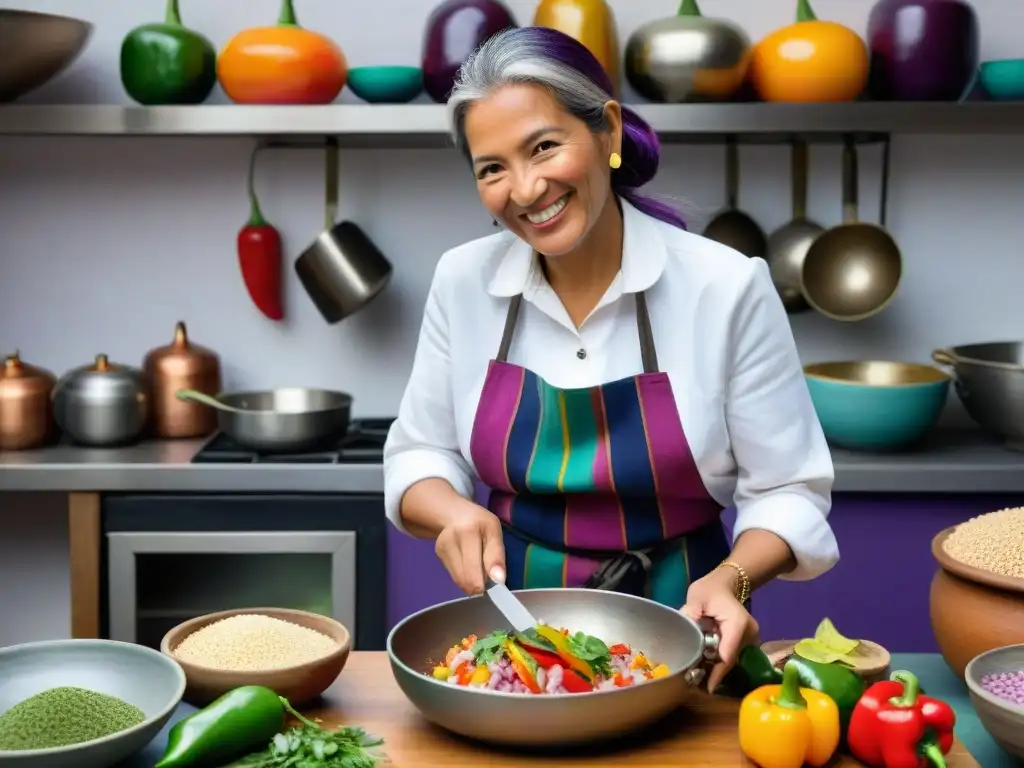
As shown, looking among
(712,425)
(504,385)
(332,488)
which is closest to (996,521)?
(712,425)

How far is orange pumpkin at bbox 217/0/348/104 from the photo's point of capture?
277 cm

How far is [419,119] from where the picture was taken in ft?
8.95

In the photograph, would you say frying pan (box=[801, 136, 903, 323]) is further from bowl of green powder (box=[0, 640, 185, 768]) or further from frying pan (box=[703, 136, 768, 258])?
bowl of green powder (box=[0, 640, 185, 768])

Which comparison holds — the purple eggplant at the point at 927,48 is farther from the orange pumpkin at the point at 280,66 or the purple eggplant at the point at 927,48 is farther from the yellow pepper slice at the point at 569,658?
the yellow pepper slice at the point at 569,658

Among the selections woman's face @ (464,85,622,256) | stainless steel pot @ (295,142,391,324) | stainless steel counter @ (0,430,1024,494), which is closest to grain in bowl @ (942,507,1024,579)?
woman's face @ (464,85,622,256)

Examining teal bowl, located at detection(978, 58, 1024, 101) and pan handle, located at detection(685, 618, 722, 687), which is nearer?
pan handle, located at detection(685, 618, 722, 687)

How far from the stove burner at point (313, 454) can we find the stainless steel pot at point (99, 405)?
7.3 inches

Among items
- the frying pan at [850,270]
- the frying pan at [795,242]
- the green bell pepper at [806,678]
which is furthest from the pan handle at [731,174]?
the green bell pepper at [806,678]

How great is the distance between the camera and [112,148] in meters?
3.16

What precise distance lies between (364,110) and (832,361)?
1.27 metres

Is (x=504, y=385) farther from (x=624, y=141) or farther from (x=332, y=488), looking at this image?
(x=332, y=488)

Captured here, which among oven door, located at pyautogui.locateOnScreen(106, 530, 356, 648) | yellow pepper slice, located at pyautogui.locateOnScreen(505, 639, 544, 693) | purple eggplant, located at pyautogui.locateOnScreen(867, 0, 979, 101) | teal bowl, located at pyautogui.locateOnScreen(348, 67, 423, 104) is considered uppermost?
purple eggplant, located at pyautogui.locateOnScreen(867, 0, 979, 101)

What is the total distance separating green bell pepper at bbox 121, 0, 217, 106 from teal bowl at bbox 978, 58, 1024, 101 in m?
1.74

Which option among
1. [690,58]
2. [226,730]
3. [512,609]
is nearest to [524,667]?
[512,609]
